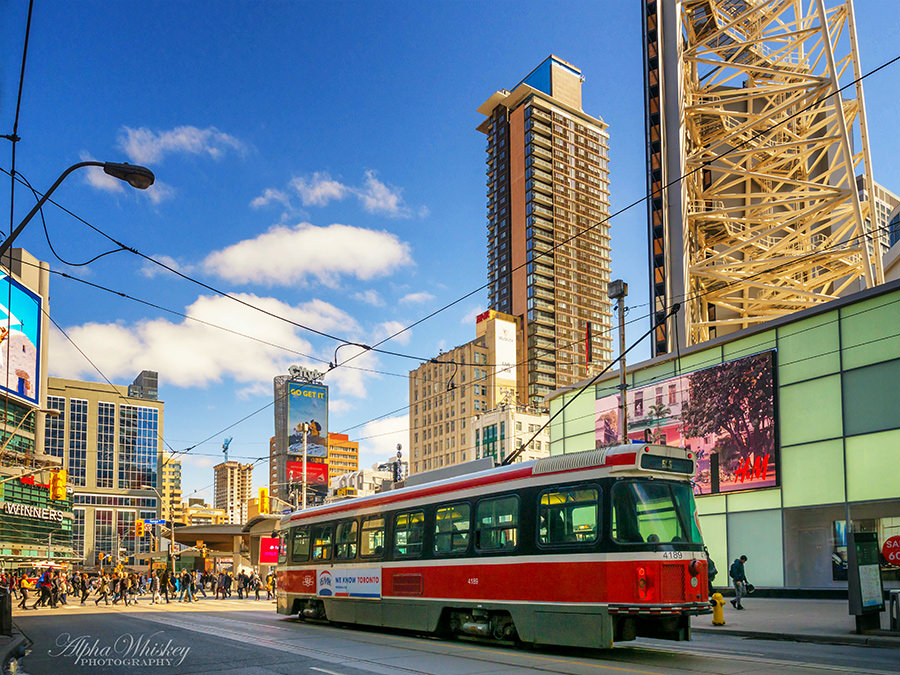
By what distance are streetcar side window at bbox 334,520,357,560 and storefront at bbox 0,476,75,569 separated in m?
58.8

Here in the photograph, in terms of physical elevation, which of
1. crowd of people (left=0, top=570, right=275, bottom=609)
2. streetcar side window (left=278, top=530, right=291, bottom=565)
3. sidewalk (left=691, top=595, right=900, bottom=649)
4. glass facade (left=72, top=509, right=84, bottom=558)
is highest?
streetcar side window (left=278, top=530, right=291, bottom=565)

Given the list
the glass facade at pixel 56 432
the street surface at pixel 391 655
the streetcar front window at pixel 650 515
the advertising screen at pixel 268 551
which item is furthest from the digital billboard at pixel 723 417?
the glass facade at pixel 56 432

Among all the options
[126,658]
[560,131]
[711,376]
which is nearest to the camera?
[126,658]

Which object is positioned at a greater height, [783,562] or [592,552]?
[592,552]

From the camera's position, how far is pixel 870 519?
30.5 meters

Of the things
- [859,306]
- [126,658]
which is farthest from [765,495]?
[126,658]

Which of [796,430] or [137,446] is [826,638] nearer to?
[796,430]

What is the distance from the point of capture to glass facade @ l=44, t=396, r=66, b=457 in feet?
536

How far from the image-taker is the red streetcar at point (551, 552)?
503 inches

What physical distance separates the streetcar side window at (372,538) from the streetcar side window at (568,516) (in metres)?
5.66

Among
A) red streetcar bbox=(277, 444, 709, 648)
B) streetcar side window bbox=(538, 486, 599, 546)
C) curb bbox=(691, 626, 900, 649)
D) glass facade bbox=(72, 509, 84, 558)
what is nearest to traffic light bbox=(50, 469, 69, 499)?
red streetcar bbox=(277, 444, 709, 648)

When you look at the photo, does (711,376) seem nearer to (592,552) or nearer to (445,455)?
(592,552)

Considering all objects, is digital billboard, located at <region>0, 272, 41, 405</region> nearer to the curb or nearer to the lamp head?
the lamp head

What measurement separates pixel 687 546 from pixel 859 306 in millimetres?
18297
